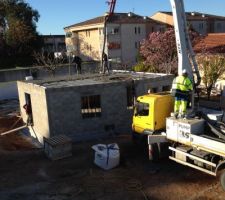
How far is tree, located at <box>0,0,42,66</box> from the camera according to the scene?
4825 cm

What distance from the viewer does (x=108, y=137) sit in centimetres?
1906

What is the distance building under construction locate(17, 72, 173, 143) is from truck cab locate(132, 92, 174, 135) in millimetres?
4110

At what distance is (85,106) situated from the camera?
19.0 metres

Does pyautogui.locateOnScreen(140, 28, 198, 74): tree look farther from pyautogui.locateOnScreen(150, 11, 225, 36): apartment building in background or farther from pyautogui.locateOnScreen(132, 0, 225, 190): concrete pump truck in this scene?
pyautogui.locateOnScreen(150, 11, 225, 36): apartment building in background

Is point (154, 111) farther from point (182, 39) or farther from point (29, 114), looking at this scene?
point (29, 114)

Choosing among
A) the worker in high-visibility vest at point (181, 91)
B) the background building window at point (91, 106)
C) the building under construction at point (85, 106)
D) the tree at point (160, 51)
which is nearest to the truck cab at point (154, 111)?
the worker in high-visibility vest at point (181, 91)

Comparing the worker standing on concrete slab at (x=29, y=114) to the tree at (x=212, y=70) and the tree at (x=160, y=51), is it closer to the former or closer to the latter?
the tree at (x=212, y=70)

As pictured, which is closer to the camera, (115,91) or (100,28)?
(115,91)

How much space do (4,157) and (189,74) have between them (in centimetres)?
925

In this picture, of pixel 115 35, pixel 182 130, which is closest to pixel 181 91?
pixel 182 130

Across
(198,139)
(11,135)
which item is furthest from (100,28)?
(198,139)

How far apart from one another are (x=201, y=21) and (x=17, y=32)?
32.9 meters

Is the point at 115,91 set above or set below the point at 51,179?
above

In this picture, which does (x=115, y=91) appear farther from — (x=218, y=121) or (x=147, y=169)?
(x=218, y=121)
